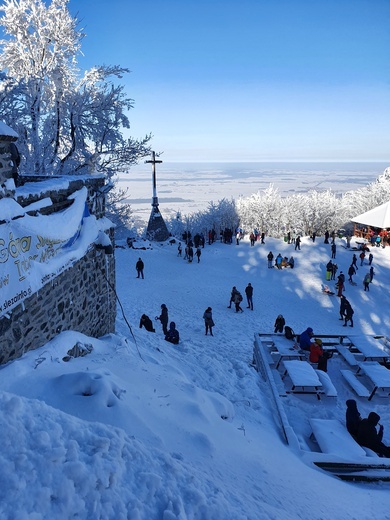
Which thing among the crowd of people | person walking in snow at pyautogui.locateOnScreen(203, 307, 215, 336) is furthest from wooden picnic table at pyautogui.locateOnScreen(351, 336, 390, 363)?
person walking in snow at pyautogui.locateOnScreen(203, 307, 215, 336)

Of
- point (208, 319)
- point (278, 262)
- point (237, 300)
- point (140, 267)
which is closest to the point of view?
point (208, 319)

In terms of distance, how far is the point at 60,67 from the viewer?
15.8m

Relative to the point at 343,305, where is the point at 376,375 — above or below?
above

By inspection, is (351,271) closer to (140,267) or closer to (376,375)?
(140,267)

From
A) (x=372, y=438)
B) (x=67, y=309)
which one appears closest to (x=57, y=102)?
(x=67, y=309)

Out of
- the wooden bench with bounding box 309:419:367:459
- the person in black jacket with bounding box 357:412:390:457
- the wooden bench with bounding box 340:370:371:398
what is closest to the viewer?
the wooden bench with bounding box 309:419:367:459

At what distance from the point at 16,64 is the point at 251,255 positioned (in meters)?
15.8

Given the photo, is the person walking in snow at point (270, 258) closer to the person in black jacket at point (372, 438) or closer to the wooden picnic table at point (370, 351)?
the wooden picnic table at point (370, 351)

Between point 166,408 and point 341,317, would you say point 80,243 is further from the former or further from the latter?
point 341,317

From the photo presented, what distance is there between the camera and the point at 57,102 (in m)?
15.3

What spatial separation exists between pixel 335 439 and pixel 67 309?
15.8ft

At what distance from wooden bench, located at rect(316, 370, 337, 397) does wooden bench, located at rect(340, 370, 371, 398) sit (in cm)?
53

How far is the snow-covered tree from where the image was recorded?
49.9 ft

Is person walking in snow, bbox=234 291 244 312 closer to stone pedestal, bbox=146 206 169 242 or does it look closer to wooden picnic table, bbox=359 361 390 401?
wooden picnic table, bbox=359 361 390 401
